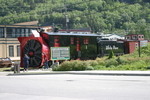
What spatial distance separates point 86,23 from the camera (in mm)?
150000

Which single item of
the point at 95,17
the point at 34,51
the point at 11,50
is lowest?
the point at 34,51

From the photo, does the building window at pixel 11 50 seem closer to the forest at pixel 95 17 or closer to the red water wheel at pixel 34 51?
the red water wheel at pixel 34 51

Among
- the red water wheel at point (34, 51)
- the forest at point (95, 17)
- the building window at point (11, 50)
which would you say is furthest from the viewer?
the forest at point (95, 17)

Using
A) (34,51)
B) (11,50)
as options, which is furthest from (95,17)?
(34,51)

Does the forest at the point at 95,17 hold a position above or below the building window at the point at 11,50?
above

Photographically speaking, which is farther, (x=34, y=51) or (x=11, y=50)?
(x=11, y=50)

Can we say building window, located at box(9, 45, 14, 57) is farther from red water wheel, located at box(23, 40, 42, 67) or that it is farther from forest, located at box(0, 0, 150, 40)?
forest, located at box(0, 0, 150, 40)

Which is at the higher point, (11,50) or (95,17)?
(95,17)

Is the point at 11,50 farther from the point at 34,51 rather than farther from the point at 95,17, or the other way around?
the point at 95,17

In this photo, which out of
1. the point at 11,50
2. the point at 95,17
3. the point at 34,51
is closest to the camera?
the point at 34,51

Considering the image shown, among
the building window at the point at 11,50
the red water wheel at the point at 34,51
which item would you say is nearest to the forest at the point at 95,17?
the building window at the point at 11,50

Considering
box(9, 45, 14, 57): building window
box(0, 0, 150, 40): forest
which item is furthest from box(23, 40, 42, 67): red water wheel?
box(0, 0, 150, 40): forest

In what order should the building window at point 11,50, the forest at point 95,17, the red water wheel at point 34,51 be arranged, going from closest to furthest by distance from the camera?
1. the red water wheel at point 34,51
2. the building window at point 11,50
3. the forest at point 95,17

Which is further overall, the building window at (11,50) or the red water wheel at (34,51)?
the building window at (11,50)
